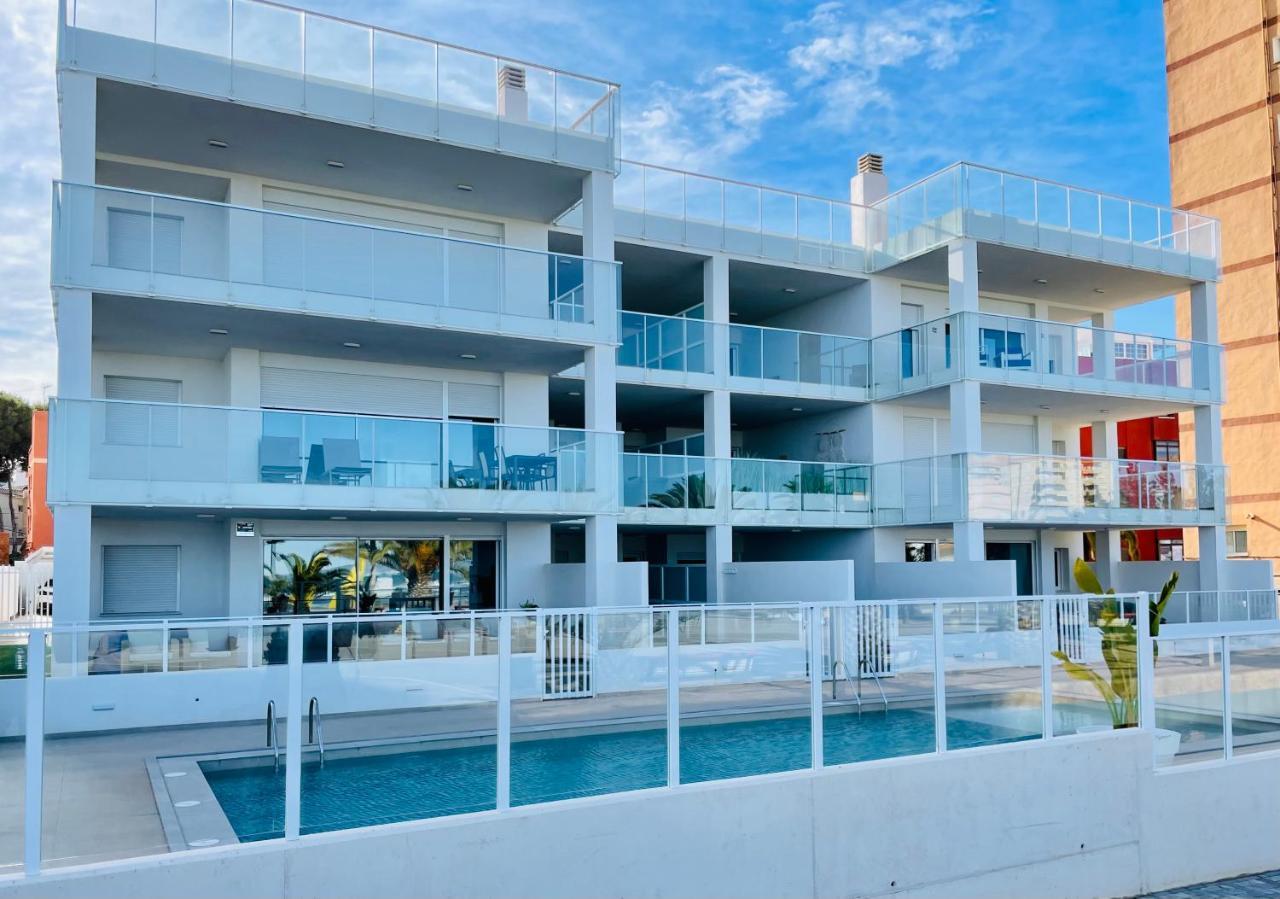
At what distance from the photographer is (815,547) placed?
26625mm

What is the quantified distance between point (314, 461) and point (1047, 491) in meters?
15.5

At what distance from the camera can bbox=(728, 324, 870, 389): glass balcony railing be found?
24547 mm

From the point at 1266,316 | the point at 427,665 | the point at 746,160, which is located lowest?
the point at 427,665

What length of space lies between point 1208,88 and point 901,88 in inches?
510

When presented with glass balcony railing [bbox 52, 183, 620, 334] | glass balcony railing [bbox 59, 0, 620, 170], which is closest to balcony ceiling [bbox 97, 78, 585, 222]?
glass balcony railing [bbox 59, 0, 620, 170]

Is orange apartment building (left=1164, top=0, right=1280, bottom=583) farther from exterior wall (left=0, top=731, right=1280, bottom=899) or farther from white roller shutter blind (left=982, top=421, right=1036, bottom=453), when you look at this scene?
exterior wall (left=0, top=731, right=1280, bottom=899)

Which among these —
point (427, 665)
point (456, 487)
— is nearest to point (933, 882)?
point (427, 665)

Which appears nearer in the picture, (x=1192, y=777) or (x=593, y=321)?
(x=1192, y=777)

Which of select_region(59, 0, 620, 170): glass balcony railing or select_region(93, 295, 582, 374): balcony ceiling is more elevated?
select_region(59, 0, 620, 170): glass balcony railing

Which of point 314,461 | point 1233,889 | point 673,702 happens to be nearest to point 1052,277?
point 314,461

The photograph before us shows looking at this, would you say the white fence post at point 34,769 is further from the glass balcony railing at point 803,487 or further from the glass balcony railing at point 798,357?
the glass balcony railing at point 798,357

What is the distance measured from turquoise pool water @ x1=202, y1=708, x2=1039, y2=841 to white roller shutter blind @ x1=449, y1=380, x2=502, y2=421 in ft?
39.3

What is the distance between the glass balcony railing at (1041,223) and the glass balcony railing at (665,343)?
5.12 meters

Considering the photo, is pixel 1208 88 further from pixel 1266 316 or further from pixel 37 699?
pixel 37 699
